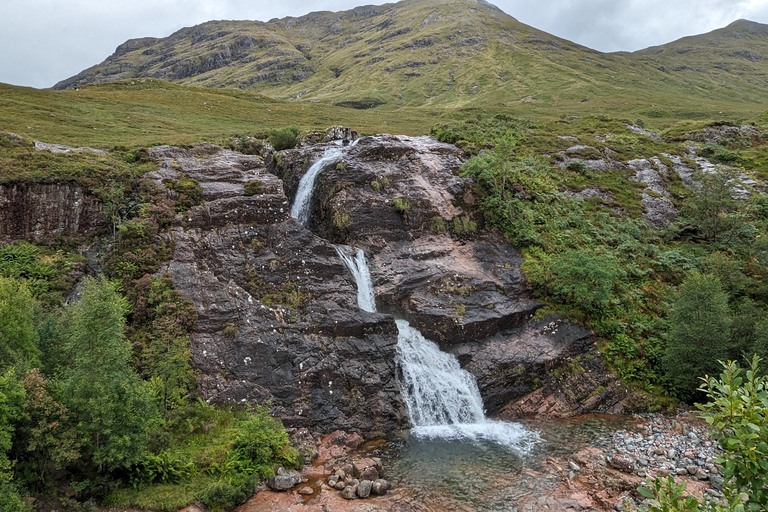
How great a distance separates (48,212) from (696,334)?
4369cm

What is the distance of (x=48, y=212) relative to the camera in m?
29.5

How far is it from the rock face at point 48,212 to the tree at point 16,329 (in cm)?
1452

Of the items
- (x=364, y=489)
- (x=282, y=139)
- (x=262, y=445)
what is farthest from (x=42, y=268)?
(x=282, y=139)

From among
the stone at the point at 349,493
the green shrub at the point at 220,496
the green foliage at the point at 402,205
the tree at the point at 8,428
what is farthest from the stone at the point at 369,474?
the green foliage at the point at 402,205

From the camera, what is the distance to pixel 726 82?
176 metres

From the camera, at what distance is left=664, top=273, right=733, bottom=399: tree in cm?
2386

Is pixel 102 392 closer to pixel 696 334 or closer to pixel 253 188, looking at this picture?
pixel 253 188

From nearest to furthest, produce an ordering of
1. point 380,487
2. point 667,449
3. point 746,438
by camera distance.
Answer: point 746,438, point 380,487, point 667,449

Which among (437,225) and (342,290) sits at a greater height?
(437,225)

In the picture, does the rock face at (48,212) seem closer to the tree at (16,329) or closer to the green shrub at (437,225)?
the tree at (16,329)

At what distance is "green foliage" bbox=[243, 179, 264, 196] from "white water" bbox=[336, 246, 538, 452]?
538 inches

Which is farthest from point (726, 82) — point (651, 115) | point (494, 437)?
point (494, 437)

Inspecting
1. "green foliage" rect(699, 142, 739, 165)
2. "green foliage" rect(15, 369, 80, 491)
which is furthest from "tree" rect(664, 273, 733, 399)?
"green foliage" rect(699, 142, 739, 165)

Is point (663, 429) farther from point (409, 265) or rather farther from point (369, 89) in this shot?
point (369, 89)
